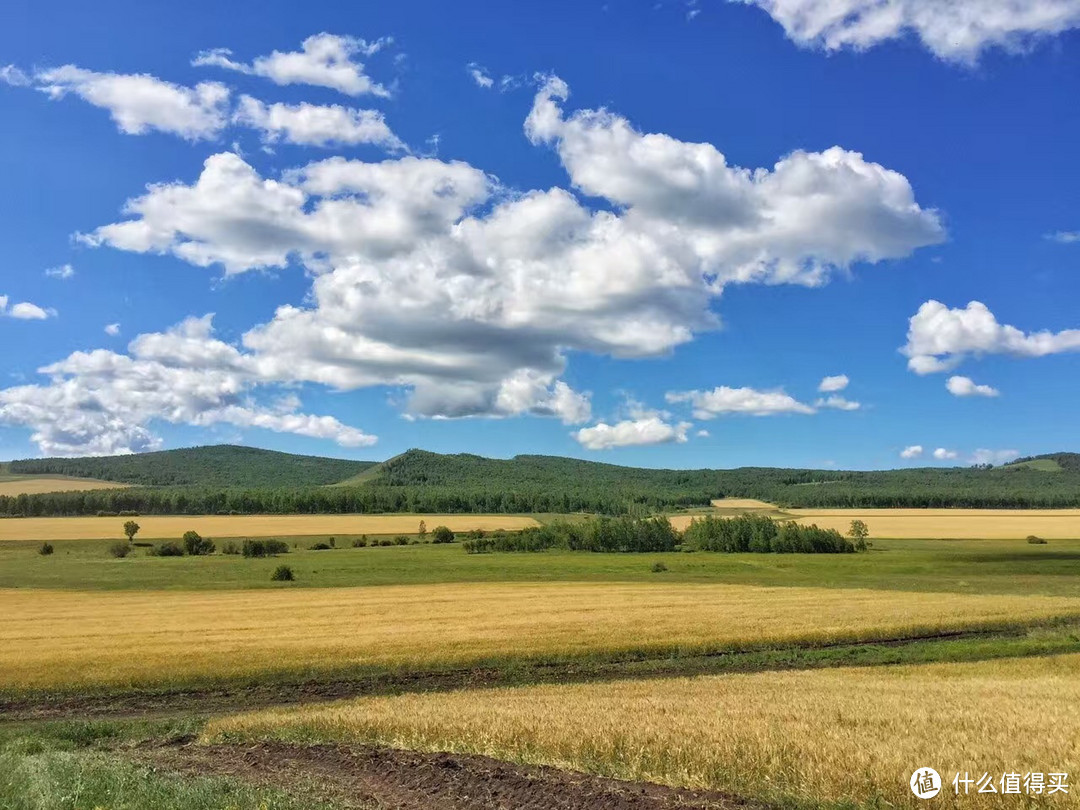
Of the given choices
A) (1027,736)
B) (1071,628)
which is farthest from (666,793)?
(1071,628)

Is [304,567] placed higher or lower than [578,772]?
lower

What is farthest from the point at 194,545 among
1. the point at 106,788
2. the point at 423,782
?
the point at 423,782

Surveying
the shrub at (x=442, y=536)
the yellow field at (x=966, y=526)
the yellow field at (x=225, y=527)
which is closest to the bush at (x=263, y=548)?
the yellow field at (x=225, y=527)

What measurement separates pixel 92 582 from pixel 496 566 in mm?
43763

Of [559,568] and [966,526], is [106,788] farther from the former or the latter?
[966,526]

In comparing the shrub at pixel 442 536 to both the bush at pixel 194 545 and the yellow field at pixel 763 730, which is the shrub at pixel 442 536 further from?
the yellow field at pixel 763 730

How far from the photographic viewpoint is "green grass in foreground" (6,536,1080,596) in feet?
238

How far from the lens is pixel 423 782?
11.7m

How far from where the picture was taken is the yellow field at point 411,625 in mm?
32406

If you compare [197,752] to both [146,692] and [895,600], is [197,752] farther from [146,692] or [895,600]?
[895,600]

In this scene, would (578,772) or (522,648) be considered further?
(522,648)

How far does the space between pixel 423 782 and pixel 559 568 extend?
3237 inches

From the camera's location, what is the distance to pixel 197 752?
1590 cm

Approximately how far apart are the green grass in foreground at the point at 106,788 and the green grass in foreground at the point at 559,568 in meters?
58.0
